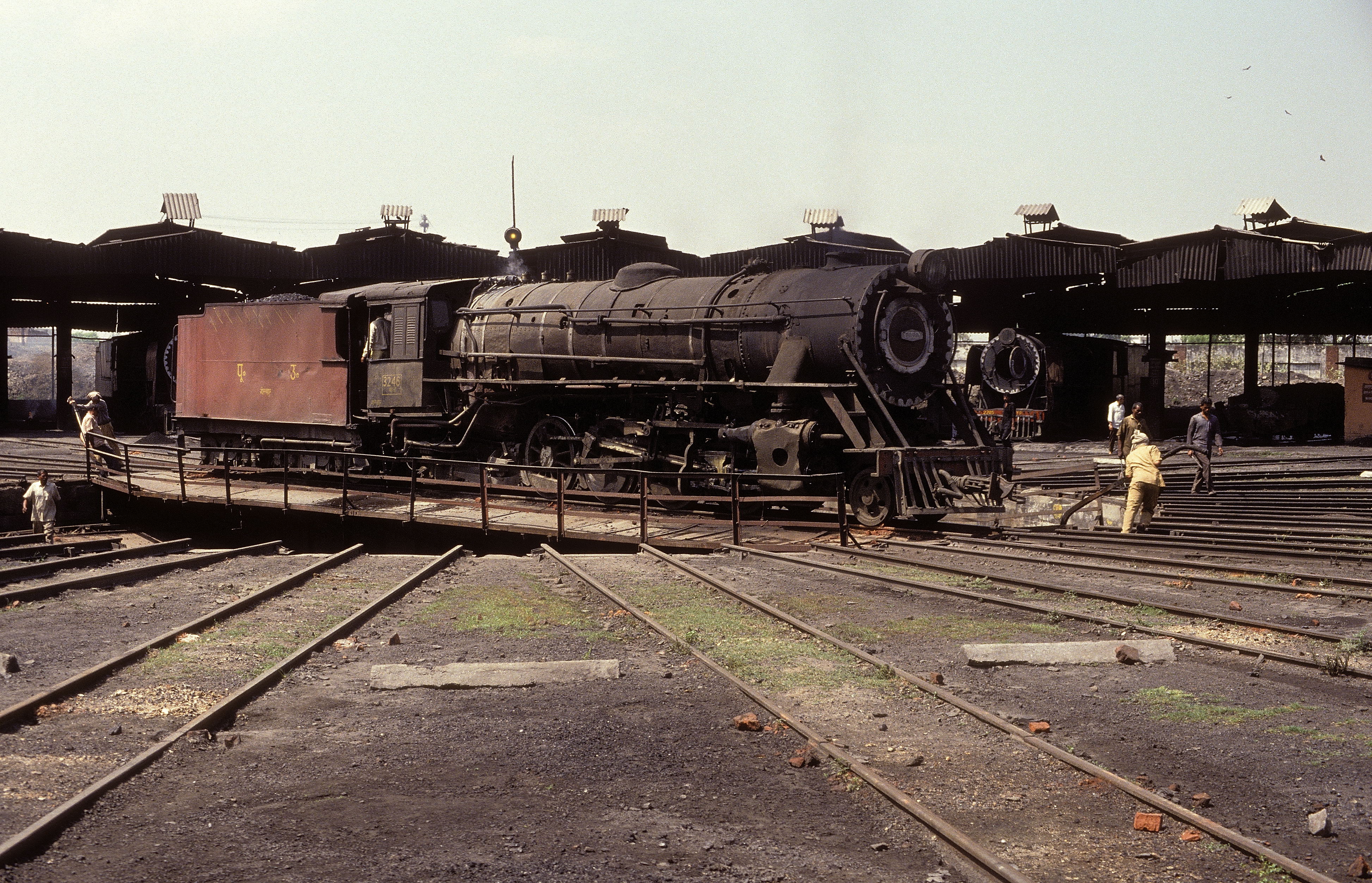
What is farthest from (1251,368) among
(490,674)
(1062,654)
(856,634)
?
(490,674)

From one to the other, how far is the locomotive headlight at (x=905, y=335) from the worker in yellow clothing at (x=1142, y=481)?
8.77ft

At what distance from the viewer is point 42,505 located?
16.4 m

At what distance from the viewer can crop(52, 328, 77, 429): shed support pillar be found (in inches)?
1484

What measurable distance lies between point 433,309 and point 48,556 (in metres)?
6.39

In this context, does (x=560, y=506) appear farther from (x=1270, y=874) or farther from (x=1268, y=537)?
(x=1270, y=874)

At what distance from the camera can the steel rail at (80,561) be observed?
11.0 m

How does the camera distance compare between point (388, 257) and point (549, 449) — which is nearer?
point (549, 449)

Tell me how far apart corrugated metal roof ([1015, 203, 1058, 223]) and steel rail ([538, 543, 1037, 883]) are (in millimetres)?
26982

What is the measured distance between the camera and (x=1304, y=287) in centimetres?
3005

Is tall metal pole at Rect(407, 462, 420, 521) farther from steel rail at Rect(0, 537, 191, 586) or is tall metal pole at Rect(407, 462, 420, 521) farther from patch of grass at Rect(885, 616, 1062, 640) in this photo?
patch of grass at Rect(885, 616, 1062, 640)

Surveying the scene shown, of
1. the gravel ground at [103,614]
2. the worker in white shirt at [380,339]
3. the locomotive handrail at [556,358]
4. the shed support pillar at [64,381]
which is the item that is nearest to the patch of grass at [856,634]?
the gravel ground at [103,614]

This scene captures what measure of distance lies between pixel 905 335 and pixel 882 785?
31.5 feet

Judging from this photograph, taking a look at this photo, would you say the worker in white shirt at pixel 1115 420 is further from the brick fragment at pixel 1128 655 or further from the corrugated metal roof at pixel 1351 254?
the brick fragment at pixel 1128 655

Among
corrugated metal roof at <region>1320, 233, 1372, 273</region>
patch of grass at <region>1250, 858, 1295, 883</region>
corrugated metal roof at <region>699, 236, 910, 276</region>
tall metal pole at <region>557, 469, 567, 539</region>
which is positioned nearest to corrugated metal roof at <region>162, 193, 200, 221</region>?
corrugated metal roof at <region>699, 236, 910, 276</region>
